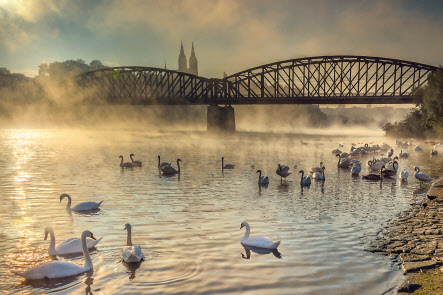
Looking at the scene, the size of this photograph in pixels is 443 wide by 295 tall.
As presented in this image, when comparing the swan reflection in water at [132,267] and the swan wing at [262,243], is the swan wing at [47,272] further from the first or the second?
the swan wing at [262,243]

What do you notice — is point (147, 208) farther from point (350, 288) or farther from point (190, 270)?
point (350, 288)

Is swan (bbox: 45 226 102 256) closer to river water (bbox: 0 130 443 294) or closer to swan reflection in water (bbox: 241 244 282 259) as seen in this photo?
river water (bbox: 0 130 443 294)

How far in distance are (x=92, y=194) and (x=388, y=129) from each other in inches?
3826

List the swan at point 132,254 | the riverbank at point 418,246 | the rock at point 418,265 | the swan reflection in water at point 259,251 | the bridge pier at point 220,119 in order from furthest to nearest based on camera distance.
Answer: the bridge pier at point 220,119
the swan reflection in water at point 259,251
the swan at point 132,254
the rock at point 418,265
the riverbank at point 418,246

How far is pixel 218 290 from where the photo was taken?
1117 cm

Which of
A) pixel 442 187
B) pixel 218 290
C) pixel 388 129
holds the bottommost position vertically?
pixel 218 290

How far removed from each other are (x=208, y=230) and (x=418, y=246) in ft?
22.9

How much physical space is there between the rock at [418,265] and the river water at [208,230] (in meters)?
0.32

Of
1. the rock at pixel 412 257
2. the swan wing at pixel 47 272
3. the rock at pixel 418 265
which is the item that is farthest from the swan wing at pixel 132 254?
the rock at pixel 412 257

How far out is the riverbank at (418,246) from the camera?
1091 cm

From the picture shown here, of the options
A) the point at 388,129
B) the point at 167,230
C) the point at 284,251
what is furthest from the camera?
the point at 388,129

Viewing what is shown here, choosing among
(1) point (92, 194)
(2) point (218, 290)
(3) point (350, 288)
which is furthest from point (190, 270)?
(1) point (92, 194)

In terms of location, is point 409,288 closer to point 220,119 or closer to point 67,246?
point 67,246

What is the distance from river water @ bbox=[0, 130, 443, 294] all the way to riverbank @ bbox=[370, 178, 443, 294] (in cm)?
50
